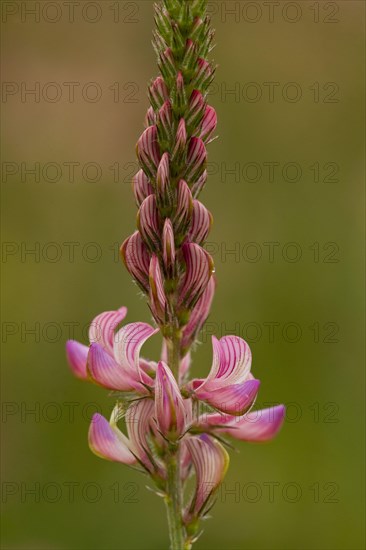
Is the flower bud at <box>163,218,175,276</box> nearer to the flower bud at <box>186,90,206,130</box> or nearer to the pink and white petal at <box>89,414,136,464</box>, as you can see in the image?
the flower bud at <box>186,90,206,130</box>

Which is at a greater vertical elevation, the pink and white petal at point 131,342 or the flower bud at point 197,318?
the flower bud at point 197,318

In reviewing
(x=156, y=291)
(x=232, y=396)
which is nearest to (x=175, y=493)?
(x=232, y=396)

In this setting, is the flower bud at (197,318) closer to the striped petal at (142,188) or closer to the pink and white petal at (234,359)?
the pink and white petal at (234,359)

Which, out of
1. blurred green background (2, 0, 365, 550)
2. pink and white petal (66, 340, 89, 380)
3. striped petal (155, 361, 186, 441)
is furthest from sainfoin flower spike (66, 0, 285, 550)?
blurred green background (2, 0, 365, 550)

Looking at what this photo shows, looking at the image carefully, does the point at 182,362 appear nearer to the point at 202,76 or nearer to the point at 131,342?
the point at 131,342

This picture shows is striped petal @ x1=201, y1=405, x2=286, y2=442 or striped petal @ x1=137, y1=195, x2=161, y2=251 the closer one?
striped petal @ x1=137, y1=195, x2=161, y2=251

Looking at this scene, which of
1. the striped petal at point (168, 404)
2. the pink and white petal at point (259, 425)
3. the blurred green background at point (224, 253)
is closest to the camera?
the striped petal at point (168, 404)

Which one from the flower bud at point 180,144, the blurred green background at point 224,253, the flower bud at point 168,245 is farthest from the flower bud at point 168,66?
the blurred green background at point 224,253
